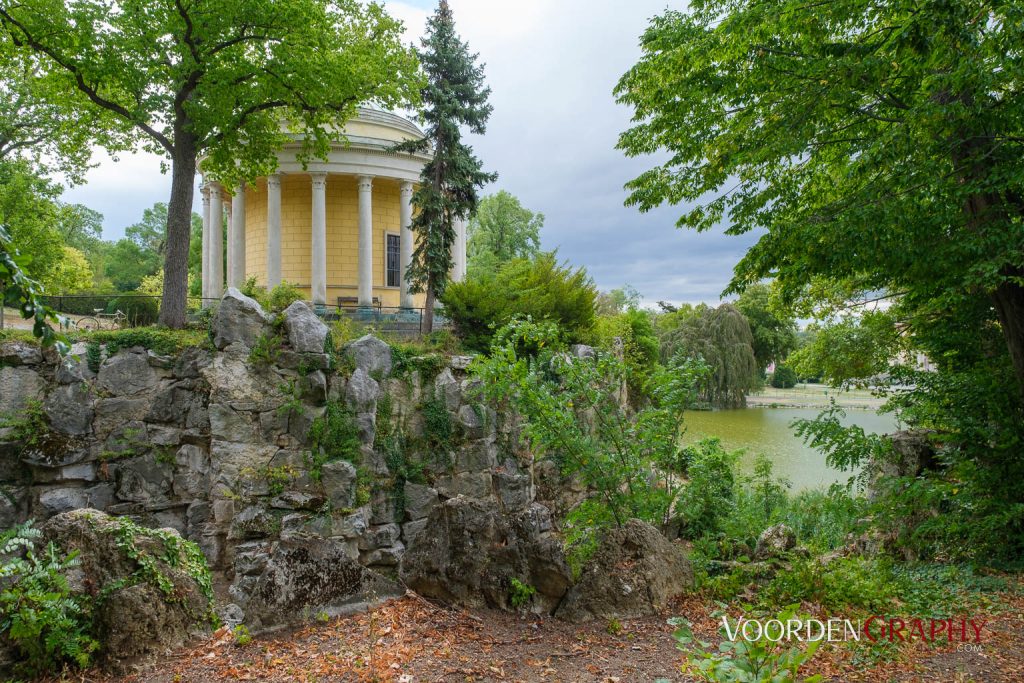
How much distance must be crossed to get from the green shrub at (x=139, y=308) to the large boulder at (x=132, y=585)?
11814mm

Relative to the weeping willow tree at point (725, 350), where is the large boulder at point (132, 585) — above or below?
below

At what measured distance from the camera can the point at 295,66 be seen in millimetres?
12969

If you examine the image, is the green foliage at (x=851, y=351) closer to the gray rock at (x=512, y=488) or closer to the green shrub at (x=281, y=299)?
the gray rock at (x=512, y=488)

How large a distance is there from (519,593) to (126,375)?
10466mm

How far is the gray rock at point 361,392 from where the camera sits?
11733 millimetres

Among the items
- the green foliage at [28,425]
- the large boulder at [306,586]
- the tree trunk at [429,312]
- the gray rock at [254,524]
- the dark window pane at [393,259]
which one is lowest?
the gray rock at [254,524]

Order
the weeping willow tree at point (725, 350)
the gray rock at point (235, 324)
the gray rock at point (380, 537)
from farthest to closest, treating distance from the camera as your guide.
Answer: the weeping willow tree at point (725, 350), the gray rock at point (380, 537), the gray rock at point (235, 324)

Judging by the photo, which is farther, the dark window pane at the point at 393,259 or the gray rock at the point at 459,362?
the dark window pane at the point at 393,259

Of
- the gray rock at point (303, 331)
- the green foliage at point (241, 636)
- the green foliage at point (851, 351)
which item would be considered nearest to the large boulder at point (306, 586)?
the green foliage at point (241, 636)

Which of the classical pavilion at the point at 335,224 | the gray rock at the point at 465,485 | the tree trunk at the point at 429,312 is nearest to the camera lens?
the gray rock at the point at 465,485

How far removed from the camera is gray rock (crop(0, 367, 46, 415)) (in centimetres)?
1073

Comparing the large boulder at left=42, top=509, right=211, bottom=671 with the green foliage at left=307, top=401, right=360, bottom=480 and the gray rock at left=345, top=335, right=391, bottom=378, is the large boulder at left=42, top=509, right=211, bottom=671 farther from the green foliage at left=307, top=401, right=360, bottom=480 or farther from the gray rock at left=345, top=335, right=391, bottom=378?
the gray rock at left=345, top=335, right=391, bottom=378

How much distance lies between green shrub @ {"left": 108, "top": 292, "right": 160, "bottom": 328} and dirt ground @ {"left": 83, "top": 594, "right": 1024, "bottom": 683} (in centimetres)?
1284

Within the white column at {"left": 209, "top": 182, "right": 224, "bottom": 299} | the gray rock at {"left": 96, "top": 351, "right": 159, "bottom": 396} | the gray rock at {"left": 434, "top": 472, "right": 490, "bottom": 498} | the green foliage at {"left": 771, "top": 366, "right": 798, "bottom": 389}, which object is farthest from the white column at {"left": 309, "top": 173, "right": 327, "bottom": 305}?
the green foliage at {"left": 771, "top": 366, "right": 798, "bottom": 389}
